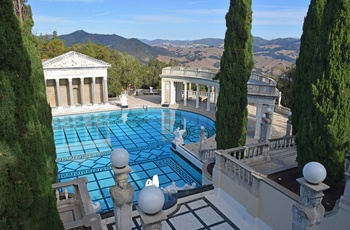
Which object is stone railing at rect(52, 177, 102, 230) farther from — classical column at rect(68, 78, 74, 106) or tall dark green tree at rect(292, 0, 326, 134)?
classical column at rect(68, 78, 74, 106)

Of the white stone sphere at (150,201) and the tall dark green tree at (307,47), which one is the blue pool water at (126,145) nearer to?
the tall dark green tree at (307,47)

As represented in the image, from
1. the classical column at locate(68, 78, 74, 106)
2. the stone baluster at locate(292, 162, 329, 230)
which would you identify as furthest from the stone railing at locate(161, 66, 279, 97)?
the stone baluster at locate(292, 162, 329, 230)

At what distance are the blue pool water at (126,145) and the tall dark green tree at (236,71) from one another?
14.6 ft

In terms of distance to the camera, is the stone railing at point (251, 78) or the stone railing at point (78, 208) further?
the stone railing at point (251, 78)

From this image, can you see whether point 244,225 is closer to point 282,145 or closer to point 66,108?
point 282,145

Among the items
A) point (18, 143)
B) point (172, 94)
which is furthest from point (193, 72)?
point (18, 143)

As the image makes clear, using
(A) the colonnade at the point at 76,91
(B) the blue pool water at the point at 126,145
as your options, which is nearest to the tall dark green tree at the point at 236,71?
(B) the blue pool water at the point at 126,145

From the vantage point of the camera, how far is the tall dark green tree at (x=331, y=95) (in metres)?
6.89

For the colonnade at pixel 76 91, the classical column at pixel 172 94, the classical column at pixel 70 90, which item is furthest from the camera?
the classical column at pixel 172 94

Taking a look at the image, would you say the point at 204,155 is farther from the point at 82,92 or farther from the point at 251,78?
the point at 82,92

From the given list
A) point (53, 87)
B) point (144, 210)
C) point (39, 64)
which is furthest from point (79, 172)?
point (53, 87)

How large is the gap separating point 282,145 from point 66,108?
26.5 meters

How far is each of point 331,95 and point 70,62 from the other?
1157 inches

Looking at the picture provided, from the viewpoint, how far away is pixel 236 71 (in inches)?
435
